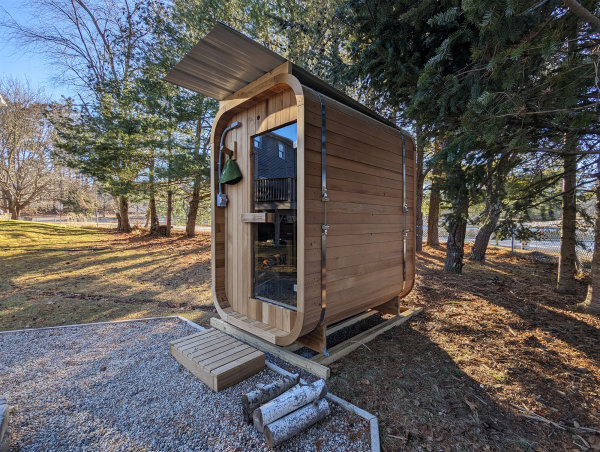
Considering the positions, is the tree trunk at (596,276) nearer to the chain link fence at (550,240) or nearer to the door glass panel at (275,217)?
the chain link fence at (550,240)

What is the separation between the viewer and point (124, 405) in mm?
1989

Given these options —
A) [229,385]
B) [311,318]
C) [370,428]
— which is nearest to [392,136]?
[311,318]

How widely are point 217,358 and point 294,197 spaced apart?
65.0 inches

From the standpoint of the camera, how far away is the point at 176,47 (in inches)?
308

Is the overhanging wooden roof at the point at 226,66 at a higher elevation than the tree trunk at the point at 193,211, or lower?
higher

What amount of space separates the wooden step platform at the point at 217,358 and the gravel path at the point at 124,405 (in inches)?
2.7

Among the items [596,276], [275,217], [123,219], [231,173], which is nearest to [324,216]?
[275,217]

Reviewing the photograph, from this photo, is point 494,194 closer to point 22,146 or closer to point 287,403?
point 287,403

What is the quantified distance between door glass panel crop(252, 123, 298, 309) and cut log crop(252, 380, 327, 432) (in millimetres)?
817

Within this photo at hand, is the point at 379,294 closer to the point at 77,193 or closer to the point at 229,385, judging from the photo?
Answer: the point at 229,385

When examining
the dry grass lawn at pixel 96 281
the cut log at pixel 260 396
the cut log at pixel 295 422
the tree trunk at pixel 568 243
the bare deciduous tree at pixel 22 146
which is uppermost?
the bare deciduous tree at pixel 22 146

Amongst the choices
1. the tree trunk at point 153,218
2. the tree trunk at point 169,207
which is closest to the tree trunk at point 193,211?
the tree trunk at point 169,207

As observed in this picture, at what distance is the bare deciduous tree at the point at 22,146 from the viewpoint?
567 inches

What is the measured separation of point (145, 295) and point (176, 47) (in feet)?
23.9
